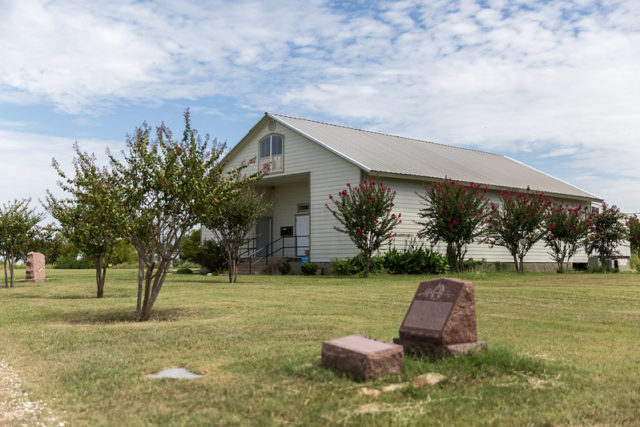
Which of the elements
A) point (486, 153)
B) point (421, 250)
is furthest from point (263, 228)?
point (486, 153)

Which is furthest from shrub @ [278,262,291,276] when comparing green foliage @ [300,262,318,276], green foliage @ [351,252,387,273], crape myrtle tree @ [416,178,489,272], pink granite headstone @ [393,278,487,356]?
pink granite headstone @ [393,278,487,356]

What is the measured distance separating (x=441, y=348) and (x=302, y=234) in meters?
25.1

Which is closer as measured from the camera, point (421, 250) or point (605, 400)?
point (605, 400)

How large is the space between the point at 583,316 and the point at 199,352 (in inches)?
276

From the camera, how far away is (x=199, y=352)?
23.8 ft

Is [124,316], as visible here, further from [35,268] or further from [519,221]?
[519,221]

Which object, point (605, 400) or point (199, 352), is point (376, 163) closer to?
point (199, 352)

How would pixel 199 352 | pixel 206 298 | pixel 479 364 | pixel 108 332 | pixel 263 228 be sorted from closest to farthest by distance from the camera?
1. pixel 479 364
2. pixel 199 352
3. pixel 108 332
4. pixel 206 298
5. pixel 263 228

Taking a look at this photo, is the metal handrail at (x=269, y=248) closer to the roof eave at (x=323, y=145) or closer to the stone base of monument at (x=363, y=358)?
the roof eave at (x=323, y=145)

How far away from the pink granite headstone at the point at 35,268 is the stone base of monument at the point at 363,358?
73.3 ft

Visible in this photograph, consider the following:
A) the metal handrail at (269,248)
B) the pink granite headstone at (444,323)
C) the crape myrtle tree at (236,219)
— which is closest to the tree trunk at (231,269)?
the crape myrtle tree at (236,219)

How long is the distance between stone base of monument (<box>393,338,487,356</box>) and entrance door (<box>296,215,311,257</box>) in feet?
78.4

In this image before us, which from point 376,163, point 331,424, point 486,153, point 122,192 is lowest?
point 331,424

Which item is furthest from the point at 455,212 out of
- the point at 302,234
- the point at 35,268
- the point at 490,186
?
the point at 35,268
